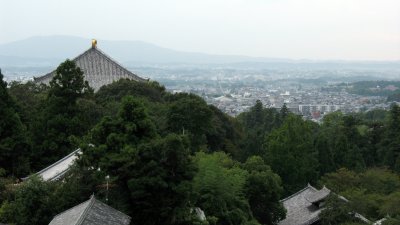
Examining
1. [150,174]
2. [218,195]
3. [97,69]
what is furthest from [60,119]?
[97,69]

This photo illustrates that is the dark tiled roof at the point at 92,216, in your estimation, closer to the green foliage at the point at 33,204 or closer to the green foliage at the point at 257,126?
the green foliage at the point at 33,204

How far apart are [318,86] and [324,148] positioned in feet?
490

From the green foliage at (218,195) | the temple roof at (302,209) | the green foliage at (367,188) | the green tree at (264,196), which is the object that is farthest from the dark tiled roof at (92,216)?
the temple roof at (302,209)

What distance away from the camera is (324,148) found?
3061cm

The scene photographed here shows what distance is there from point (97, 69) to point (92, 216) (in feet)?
71.4

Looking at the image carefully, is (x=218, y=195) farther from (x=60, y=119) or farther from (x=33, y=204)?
(x=60, y=119)

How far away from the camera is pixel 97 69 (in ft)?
106

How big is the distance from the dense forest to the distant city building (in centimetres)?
225

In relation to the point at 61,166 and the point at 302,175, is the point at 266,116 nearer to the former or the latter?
the point at 302,175

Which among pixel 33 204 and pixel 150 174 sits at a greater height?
pixel 150 174

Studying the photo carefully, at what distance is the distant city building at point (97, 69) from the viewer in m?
31.8

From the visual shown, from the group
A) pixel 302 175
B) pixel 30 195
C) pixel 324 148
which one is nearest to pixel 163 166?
pixel 30 195

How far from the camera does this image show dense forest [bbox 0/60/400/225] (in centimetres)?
1409

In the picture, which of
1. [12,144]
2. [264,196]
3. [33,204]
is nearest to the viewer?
[33,204]
